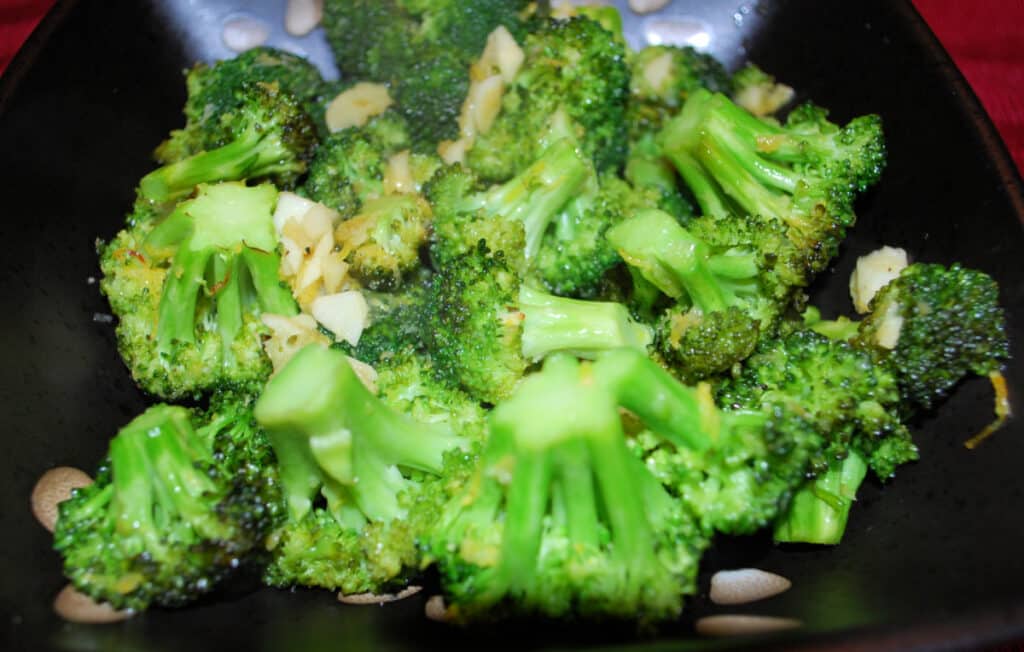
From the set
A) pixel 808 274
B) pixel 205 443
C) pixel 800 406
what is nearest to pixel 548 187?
pixel 808 274

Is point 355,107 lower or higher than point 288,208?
higher

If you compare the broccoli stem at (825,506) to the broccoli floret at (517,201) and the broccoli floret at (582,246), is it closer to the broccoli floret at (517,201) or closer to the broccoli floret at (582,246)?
the broccoli floret at (582,246)

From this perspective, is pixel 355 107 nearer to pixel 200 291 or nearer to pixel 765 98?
pixel 200 291

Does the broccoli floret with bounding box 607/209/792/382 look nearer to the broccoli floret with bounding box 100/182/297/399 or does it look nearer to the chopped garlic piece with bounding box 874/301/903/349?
the chopped garlic piece with bounding box 874/301/903/349

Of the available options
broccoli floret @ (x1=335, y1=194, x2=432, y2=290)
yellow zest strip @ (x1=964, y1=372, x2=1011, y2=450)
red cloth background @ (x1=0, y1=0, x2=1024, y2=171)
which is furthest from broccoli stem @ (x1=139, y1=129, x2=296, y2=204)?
yellow zest strip @ (x1=964, y1=372, x2=1011, y2=450)

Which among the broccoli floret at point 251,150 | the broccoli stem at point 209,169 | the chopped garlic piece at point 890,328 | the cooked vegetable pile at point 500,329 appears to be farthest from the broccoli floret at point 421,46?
the chopped garlic piece at point 890,328

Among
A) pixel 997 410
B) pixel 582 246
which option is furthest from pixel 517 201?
pixel 997 410

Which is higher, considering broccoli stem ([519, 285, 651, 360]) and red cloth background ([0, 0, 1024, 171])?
red cloth background ([0, 0, 1024, 171])
